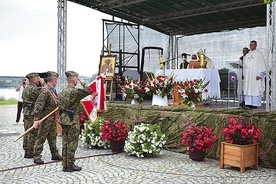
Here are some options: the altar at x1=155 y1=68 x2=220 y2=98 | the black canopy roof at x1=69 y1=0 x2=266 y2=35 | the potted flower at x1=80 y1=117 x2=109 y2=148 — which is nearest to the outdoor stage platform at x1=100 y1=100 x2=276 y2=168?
the potted flower at x1=80 y1=117 x2=109 y2=148

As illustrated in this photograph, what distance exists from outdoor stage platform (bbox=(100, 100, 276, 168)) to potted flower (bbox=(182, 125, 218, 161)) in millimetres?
395

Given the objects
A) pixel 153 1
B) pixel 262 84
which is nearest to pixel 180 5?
pixel 153 1

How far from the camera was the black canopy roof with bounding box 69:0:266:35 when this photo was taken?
1502 centimetres

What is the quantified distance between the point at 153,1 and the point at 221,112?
866 cm

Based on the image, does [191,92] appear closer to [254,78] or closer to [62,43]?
[254,78]

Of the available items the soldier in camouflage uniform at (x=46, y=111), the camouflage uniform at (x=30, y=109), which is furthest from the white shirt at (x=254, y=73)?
the camouflage uniform at (x=30, y=109)

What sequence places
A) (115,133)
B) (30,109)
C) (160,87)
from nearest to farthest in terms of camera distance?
(30,109) → (115,133) → (160,87)

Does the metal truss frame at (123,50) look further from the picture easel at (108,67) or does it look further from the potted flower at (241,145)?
the potted flower at (241,145)

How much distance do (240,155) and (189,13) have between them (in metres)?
10.6

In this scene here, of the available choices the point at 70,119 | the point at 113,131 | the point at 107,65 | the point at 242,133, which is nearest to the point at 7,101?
the point at 107,65

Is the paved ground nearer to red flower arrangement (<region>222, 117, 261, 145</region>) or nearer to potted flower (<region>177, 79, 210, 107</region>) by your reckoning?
red flower arrangement (<region>222, 117, 261, 145</region>)

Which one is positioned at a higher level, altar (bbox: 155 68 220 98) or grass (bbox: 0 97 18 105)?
altar (bbox: 155 68 220 98)

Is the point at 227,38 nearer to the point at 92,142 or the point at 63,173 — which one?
the point at 92,142

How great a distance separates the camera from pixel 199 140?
739cm
